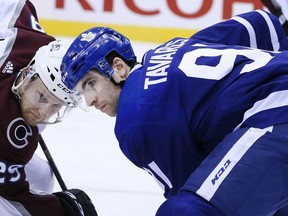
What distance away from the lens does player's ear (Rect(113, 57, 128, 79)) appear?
181 cm

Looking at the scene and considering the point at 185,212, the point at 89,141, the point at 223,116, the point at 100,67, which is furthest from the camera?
the point at 89,141

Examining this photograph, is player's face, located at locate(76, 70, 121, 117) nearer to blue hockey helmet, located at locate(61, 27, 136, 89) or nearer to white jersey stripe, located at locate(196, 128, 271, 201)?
blue hockey helmet, located at locate(61, 27, 136, 89)

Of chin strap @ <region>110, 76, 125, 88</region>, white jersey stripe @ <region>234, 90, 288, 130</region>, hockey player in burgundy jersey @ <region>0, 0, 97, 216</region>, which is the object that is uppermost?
white jersey stripe @ <region>234, 90, 288, 130</region>

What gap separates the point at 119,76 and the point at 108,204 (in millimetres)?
782

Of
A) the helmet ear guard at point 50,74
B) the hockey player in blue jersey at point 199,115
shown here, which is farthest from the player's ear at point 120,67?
the helmet ear guard at point 50,74

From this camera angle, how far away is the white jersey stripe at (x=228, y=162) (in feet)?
5.20

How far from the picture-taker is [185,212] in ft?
5.08

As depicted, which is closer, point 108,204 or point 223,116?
point 223,116

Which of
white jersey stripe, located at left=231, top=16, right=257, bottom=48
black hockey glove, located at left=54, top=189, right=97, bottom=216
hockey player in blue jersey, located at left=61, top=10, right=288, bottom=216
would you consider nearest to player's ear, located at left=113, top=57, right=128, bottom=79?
hockey player in blue jersey, located at left=61, top=10, right=288, bottom=216

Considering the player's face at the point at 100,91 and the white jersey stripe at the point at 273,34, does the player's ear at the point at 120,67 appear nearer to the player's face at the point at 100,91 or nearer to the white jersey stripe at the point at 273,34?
the player's face at the point at 100,91

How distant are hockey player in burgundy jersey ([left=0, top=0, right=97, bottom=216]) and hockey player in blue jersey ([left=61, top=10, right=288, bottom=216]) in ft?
0.79

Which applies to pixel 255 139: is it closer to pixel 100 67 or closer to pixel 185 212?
pixel 185 212

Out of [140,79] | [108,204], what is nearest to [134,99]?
[140,79]

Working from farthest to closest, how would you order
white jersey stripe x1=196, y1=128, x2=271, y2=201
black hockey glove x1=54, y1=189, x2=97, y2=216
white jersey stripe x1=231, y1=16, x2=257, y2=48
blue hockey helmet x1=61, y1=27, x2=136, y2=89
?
black hockey glove x1=54, y1=189, x2=97, y2=216, white jersey stripe x1=231, y1=16, x2=257, y2=48, blue hockey helmet x1=61, y1=27, x2=136, y2=89, white jersey stripe x1=196, y1=128, x2=271, y2=201
